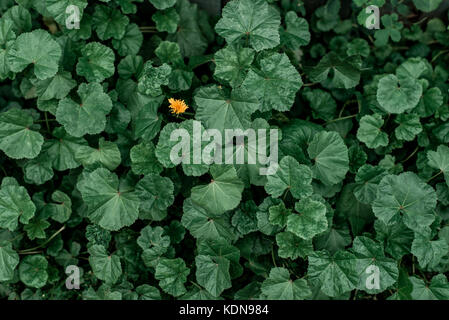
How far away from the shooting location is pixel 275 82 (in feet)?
7.13

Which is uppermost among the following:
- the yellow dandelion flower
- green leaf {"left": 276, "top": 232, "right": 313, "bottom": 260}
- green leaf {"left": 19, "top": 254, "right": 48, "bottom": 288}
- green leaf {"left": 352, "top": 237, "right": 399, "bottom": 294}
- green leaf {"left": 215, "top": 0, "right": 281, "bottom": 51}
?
green leaf {"left": 215, "top": 0, "right": 281, "bottom": 51}

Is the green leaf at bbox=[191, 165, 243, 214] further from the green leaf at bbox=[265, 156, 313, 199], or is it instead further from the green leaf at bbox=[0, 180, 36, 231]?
the green leaf at bbox=[0, 180, 36, 231]

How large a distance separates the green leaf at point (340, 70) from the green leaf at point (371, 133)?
23 centimetres

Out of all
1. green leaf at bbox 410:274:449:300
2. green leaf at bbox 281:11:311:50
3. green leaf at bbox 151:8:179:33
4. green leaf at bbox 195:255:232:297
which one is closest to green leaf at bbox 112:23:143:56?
green leaf at bbox 151:8:179:33

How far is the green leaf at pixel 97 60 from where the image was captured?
7.71ft

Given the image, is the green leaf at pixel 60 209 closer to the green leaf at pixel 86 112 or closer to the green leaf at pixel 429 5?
the green leaf at pixel 86 112

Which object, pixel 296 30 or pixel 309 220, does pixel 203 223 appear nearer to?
pixel 309 220

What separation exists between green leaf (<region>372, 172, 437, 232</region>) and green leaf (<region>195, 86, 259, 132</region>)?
0.75 meters

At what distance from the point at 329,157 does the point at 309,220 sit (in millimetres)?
353

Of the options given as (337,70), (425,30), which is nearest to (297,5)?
(337,70)

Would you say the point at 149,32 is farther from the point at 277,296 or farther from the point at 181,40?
the point at 277,296

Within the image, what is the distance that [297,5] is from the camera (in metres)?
2.71

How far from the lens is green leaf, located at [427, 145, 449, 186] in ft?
7.61
